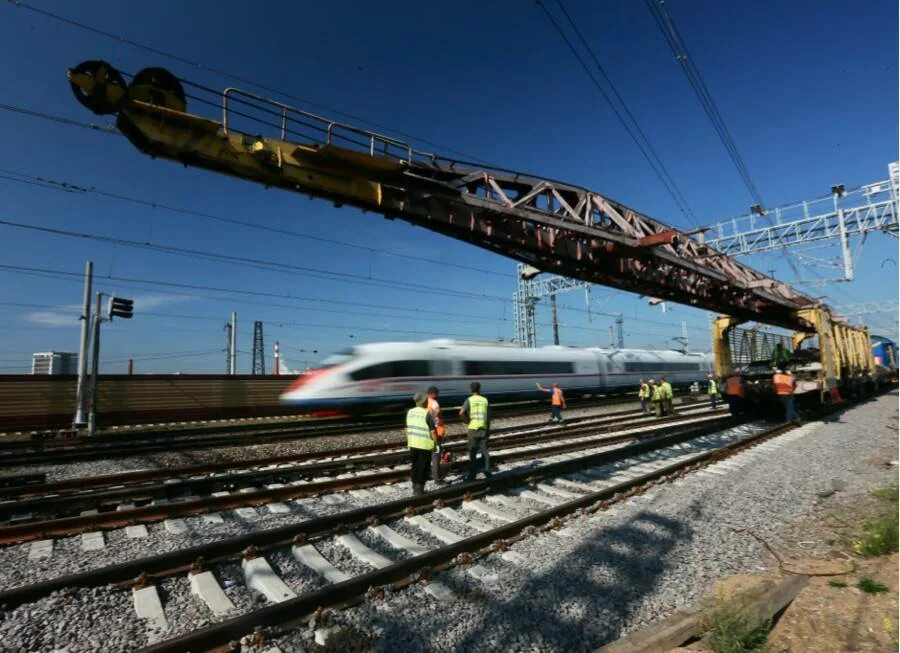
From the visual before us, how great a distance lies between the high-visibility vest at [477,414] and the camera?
758 cm

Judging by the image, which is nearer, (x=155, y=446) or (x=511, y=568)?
(x=511, y=568)

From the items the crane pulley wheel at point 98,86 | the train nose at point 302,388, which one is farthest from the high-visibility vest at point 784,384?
the crane pulley wheel at point 98,86

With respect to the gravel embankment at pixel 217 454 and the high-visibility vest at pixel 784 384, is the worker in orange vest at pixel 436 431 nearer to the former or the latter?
the gravel embankment at pixel 217 454

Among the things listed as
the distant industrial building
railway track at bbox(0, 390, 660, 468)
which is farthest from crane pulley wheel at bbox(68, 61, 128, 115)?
the distant industrial building

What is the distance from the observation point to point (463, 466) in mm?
8383

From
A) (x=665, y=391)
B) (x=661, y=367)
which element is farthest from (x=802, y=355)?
(x=661, y=367)

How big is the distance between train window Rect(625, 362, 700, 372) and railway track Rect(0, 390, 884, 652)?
2178cm

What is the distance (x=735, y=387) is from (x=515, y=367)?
8889 mm

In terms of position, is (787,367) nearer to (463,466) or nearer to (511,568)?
(463,466)

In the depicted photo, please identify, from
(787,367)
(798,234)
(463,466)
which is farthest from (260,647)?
(798,234)

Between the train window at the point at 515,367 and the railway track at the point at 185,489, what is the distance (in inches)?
320

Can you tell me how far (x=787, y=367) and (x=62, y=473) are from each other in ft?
69.9

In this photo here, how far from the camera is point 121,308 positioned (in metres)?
16.5

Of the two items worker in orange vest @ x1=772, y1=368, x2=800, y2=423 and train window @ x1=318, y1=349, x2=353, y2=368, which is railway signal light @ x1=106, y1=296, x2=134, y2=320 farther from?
worker in orange vest @ x1=772, y1=368, x2=800, y2=423
